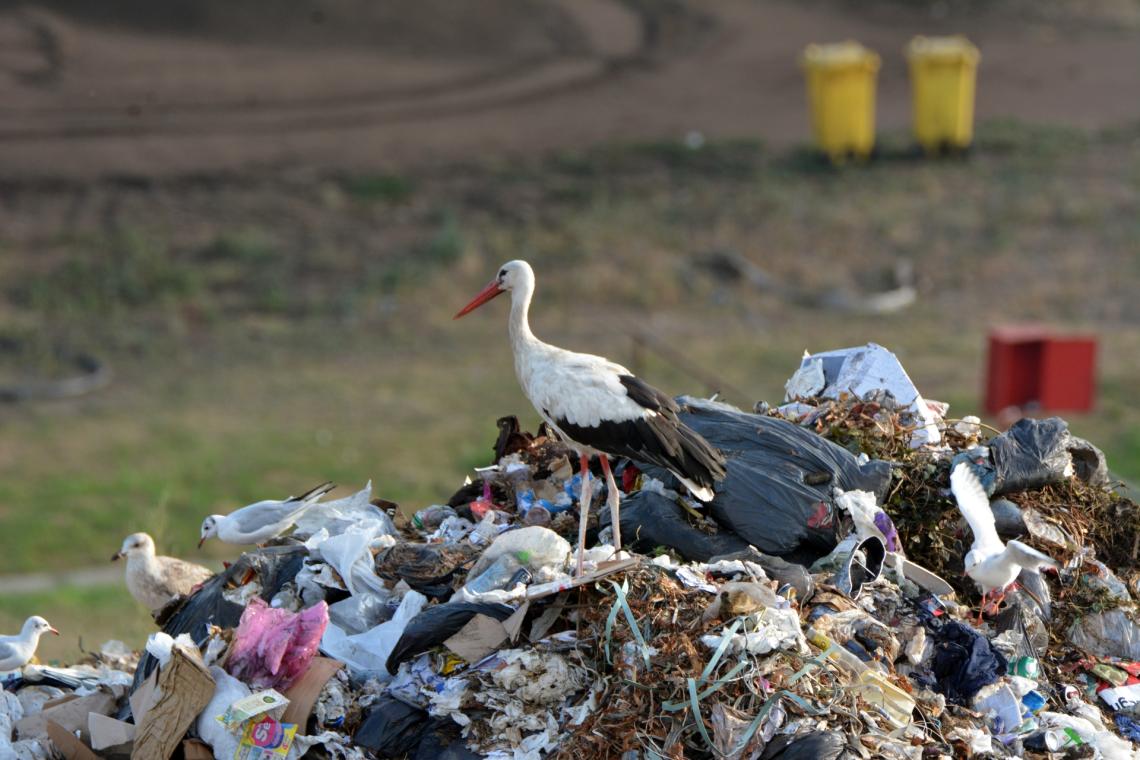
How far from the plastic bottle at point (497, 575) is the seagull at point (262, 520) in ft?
3.79

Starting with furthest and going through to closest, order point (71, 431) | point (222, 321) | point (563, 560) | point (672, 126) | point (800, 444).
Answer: point (672, 126) < point (222, 321) < point (71, 431) < point (800, 444) < point (563, 560)

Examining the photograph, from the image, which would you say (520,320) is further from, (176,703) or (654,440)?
(176,703)

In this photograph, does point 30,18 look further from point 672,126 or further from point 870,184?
point 870,184

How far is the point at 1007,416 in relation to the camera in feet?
38.1

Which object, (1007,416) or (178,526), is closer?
(178,526)

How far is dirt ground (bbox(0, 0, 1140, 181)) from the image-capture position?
18.5 meters

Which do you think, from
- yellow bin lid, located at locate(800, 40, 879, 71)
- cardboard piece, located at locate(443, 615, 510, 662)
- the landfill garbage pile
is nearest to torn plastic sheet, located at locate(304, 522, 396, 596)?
the landfill garbage pile

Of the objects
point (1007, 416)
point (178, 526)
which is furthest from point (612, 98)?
point (178, 526)

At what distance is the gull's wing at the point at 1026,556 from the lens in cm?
478

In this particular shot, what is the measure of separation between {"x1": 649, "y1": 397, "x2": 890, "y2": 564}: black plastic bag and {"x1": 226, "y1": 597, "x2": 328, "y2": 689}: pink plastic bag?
4.54ft

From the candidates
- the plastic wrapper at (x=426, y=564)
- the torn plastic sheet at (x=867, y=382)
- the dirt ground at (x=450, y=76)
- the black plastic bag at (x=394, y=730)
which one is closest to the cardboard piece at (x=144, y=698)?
the black plastic bag at (x=394, y=730)

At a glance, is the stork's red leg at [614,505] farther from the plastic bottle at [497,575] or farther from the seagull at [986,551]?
the seagull at [986,551]

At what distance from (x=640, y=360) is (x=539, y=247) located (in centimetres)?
299

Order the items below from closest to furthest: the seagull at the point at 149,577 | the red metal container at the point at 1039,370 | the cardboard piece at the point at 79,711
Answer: the cardboard piece at the point at 79,711 → the seagull at the point at 149,577 → the red metal container at the point at 1039,370
